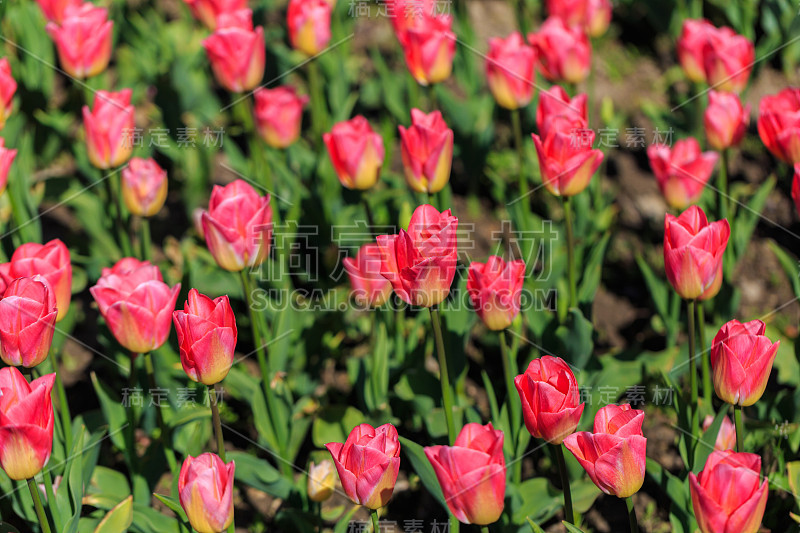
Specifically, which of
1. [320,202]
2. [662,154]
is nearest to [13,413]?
[320,202]

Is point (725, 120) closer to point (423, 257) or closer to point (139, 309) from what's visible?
point (423, 257)

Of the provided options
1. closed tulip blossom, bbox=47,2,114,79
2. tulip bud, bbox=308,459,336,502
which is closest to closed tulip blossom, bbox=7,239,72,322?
tulip bud, bbox=308,459,336,502

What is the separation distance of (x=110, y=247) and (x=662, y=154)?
171cm

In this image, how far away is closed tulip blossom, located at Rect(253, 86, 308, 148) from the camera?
252cm

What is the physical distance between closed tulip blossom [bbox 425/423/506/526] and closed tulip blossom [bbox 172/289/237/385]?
411 millimetres

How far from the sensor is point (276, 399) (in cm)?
212

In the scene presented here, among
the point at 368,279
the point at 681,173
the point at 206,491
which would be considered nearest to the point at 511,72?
the point at 681,173

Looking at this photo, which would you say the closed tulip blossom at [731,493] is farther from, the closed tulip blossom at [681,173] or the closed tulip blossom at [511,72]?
the closed tulip blossom at [511,72]

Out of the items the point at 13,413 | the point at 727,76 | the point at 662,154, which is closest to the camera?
the point at 13,413

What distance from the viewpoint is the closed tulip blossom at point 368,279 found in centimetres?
199

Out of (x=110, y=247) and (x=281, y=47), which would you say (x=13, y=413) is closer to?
(x=110, y=247)

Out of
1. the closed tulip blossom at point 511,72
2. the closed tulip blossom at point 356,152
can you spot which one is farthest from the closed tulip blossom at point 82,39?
the closed tulip blossom at point 511,72

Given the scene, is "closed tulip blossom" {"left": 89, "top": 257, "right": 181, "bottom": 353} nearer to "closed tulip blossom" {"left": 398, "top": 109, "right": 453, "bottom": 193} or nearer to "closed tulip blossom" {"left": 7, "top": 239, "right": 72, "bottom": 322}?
"closed tulip blossom" {"left": 7, "top": 239, "right": 72, "bottom": 322}

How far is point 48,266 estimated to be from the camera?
1.82 metres
